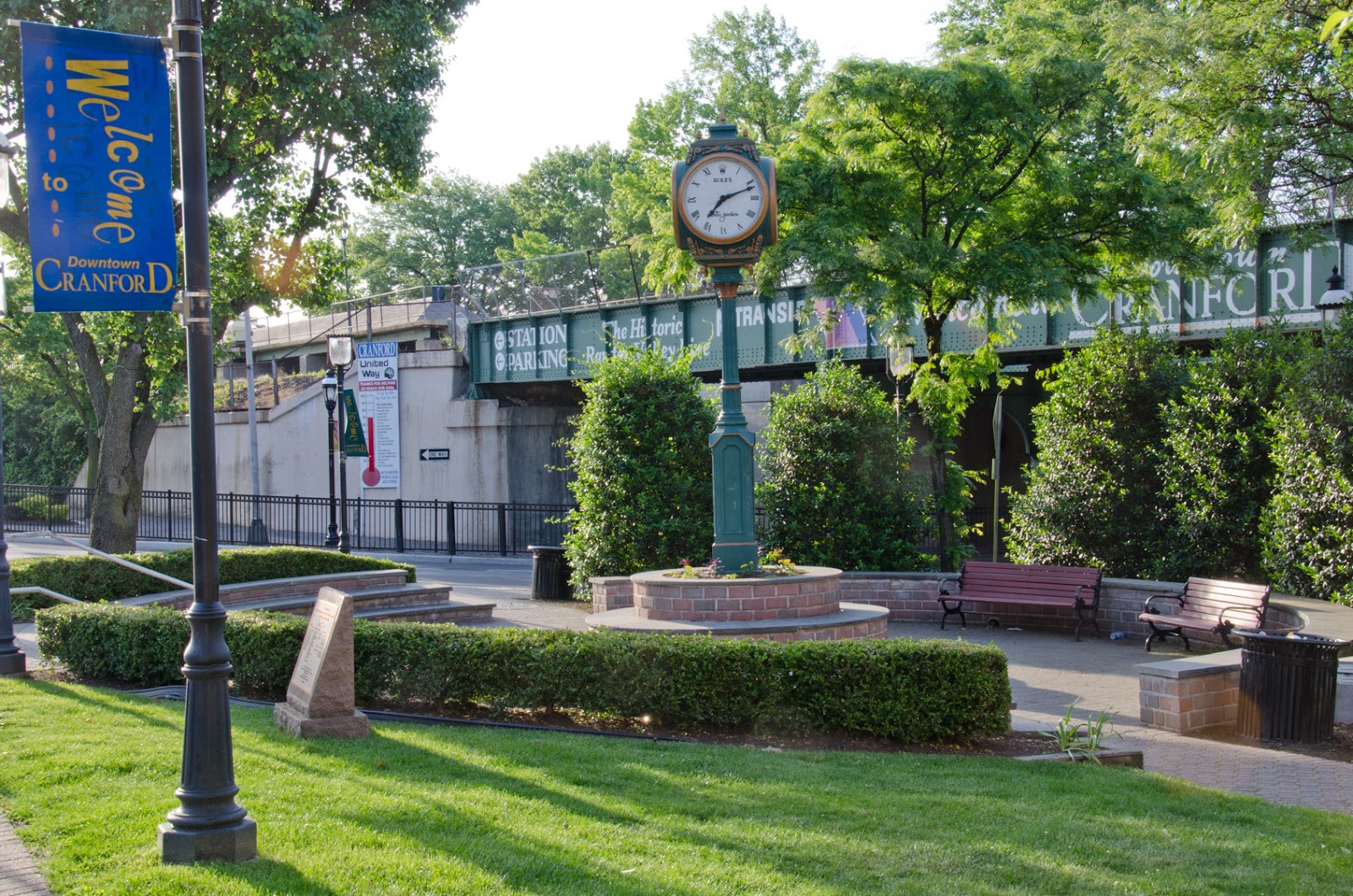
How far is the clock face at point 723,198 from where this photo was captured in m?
11.4

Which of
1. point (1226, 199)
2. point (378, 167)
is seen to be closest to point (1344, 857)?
point (1226, 199)

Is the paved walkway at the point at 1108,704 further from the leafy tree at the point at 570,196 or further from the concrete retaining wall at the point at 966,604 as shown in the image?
the leafy tree at the point at 570,196

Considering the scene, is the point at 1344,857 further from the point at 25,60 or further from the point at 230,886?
the point at 25,60

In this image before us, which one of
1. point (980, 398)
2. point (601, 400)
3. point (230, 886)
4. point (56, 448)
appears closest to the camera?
point (230, 886)

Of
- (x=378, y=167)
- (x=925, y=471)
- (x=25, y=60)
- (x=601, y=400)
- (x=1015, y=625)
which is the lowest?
(x=1015, y=625)

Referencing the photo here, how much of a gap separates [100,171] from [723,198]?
6477 mm

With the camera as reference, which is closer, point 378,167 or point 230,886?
point 230,886

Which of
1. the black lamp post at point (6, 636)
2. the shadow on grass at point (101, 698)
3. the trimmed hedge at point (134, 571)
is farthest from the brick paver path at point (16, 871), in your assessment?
the trimmed hedge at point (134, 571)

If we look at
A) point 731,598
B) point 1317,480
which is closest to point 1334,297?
point 1317,480

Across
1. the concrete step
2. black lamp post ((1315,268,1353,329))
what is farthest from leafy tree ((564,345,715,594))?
black lamp post ((1315,268,1353,329))

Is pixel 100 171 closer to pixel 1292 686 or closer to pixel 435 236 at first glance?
pixel 1292 686

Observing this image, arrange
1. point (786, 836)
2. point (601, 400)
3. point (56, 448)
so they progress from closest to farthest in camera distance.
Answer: point (786, 836) < point (601, 400) < point (56, 448)

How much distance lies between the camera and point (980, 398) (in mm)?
27688

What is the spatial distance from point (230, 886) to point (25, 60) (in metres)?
4.49
